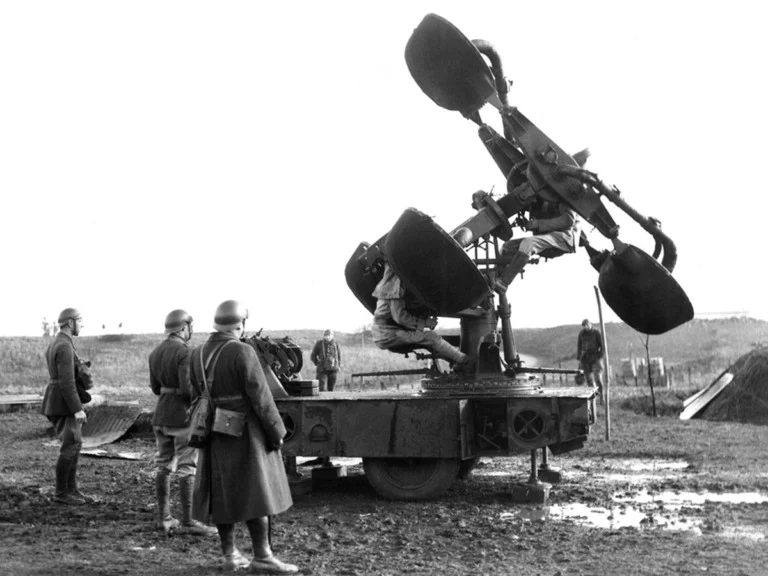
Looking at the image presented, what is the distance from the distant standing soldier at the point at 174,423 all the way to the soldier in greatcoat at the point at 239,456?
1.52 m

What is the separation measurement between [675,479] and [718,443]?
365 centimetres

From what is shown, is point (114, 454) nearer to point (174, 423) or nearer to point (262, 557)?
point (174, 423)

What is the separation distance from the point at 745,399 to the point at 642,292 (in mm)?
9890

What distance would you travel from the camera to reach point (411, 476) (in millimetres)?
9391

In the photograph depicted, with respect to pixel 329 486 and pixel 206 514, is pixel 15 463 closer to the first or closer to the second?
pixel 329 486

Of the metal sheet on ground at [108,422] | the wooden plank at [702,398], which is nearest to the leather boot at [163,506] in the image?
the metal sheet on ground at [108,422]

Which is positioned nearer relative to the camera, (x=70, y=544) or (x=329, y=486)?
(x=70, y=544)

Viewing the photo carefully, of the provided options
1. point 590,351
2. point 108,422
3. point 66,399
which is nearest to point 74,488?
point 66,399

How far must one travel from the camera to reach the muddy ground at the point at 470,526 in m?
6.59

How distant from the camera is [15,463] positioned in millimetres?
12695

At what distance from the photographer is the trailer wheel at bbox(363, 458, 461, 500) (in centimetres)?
926

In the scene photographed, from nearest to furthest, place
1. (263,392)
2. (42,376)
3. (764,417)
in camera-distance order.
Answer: (263,392) < (764,417) < (42,376)

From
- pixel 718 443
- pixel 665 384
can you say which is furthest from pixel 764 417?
pixel 665 384

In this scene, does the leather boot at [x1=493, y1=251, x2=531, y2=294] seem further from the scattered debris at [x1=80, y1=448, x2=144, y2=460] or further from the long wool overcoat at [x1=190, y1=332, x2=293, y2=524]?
the scattered debris at [x1=80, y1=448, x2=144, y2=460]
